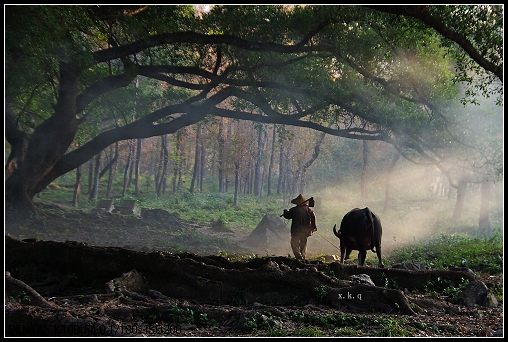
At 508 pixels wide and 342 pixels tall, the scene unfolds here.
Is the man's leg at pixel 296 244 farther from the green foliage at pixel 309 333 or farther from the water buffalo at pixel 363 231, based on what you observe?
the green foliage at pixel 309 333

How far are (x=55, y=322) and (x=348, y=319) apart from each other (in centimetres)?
434

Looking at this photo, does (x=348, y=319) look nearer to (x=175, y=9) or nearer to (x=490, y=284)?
(x=490, y=284)

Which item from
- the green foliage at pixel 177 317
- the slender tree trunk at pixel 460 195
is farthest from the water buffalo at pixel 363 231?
the slender tree trunk at pixel 460 195

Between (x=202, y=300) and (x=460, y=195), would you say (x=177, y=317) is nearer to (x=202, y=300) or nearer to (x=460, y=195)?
(x=202, y=300)

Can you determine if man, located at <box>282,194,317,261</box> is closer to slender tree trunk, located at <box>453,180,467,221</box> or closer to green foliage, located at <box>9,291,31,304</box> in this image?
A: green foliage, located at <box>9,291,31,304</box>

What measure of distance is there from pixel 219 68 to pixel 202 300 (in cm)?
1304

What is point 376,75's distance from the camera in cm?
1725

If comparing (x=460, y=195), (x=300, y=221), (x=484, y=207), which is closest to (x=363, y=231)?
(x=300, y=221)

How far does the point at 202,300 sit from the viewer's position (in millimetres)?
8148

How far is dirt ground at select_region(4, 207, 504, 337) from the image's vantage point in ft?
20.1

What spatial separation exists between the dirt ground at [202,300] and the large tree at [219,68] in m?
7.84

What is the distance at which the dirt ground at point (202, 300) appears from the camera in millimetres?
6125

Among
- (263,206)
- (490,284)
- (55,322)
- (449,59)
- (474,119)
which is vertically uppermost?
(449,59)

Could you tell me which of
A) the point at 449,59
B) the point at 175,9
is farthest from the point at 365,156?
the point at 175,9
